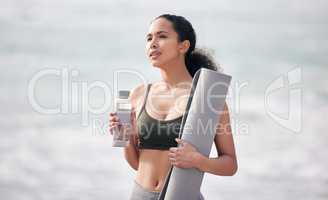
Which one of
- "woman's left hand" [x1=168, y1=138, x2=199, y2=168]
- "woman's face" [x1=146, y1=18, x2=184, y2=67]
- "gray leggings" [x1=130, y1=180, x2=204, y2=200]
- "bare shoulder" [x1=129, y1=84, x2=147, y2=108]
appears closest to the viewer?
"woman's left hand" [x1=168, y1=138, x2=199, y2=168]

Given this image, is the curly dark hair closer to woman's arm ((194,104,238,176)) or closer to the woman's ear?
the woman's ear

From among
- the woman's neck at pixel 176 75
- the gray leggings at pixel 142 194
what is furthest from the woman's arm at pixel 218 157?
the woman's neck at pixel 176 75

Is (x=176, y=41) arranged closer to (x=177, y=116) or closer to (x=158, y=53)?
(x=158, y=53)

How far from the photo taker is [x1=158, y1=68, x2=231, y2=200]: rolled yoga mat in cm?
366

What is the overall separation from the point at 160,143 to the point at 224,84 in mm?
534

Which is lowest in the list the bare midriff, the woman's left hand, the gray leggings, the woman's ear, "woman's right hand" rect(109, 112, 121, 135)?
the gray leggings

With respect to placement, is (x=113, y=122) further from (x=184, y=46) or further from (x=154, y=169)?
(x=184, y=46)

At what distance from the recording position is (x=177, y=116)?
3809 millimetres

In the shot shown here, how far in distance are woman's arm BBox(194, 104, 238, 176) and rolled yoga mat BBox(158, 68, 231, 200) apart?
73 millimetres

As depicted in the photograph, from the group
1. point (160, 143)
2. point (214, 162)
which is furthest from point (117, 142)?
point (214, 162)

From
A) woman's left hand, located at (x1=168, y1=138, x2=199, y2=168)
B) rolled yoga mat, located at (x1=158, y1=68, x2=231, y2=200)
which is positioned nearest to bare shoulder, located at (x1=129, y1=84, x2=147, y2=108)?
rolled yoga mat, located at (x1=158, y1=68, x2=231, y2=200)

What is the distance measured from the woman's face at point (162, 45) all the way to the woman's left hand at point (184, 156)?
589mm

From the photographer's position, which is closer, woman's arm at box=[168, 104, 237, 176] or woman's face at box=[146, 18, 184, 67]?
woman's arm at box=[168, 104, 237, 176]

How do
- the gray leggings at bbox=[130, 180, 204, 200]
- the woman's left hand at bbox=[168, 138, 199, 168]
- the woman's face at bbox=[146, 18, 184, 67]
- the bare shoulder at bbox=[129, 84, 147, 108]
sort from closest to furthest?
the woman's left hand at bbox=[168, 138, 199, 168]
the gray leggings at bbox=[130, 180, 204, 200]
the woman's face at bbox=[146, 18, 184, 67]
the bare shoulder at bbox=[129, 84, 147, 108]
